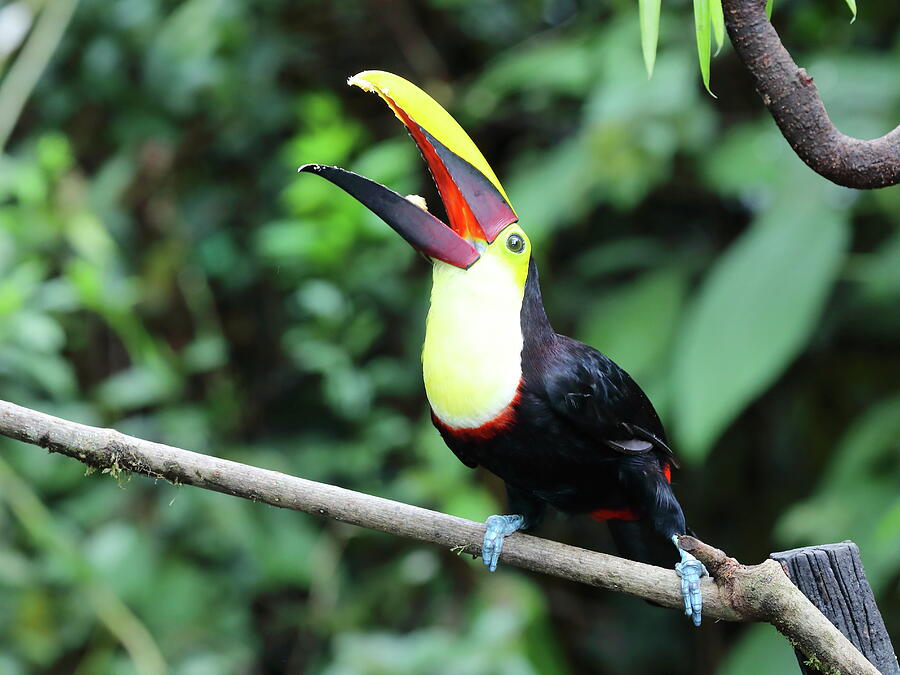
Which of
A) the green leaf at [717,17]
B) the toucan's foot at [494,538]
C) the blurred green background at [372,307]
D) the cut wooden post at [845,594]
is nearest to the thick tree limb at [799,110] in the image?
the green leaf at [717,17]

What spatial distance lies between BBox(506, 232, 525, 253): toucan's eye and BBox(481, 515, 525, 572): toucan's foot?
35 cm

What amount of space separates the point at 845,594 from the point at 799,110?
51 cm

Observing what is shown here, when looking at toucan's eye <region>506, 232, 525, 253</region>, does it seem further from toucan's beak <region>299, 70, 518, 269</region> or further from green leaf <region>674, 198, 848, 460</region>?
green leaf <region>674, 198, 848, 460</region>

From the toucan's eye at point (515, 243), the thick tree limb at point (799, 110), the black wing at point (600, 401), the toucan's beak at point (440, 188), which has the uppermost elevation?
the thick tree limb at point (799, 110)

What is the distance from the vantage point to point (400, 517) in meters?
1.20

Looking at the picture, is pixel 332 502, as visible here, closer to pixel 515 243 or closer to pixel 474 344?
pixel 474 344

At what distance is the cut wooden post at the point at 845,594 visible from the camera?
1.14 meters

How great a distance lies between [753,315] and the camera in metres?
2.38

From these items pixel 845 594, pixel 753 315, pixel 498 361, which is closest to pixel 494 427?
pixel 498 361

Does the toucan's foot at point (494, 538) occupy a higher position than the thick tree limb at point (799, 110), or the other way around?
the thick tree limb at point (799, 110)

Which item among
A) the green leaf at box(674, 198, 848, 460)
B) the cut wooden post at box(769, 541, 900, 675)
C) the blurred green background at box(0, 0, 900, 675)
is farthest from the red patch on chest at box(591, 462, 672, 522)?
the green leaf at box(674, 198, 848, 460)

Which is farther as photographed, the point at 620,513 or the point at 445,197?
the point at 620,513

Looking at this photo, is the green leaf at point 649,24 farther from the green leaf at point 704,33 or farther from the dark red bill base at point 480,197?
the dark red bill base at point 480,197

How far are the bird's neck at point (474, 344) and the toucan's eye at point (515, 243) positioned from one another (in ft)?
0.08
